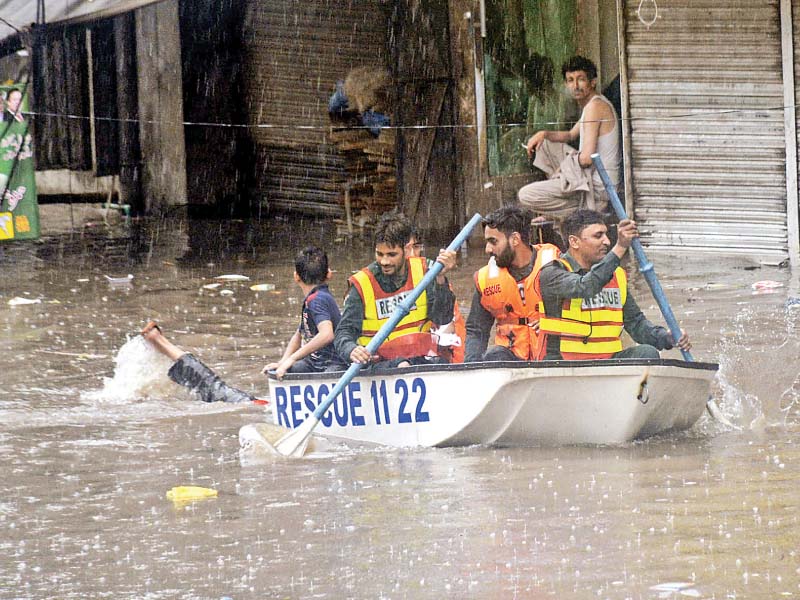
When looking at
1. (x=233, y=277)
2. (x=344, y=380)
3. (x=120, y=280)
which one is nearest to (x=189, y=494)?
(x=344, y=380)

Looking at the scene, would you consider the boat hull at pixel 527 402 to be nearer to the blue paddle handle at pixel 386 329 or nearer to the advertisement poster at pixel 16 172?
the blue paddle handle at pixel 386 329

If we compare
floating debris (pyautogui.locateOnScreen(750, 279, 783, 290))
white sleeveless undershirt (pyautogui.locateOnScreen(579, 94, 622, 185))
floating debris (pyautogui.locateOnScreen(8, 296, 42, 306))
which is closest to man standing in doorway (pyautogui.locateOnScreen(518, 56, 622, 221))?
white sleeveless undershirt (pyautogui.locateOnScreen(579, 94, 622, 185))

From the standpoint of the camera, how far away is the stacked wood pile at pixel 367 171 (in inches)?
646

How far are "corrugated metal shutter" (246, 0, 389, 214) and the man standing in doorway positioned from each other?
4.16 m

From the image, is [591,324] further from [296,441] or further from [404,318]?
[296,441]

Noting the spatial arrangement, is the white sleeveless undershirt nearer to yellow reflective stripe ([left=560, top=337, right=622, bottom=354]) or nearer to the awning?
the awning

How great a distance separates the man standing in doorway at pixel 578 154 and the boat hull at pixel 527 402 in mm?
5814

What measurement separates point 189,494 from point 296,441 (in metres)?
0.95

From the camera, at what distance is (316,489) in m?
6.93

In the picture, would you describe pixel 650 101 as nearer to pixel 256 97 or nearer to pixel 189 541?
pixel 256 97

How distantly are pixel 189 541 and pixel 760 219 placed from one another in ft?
27.2

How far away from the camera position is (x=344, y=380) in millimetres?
7723

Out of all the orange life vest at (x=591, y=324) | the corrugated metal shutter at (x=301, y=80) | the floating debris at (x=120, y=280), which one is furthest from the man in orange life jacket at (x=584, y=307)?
the corrugated metal shutter at (x=301, y=80)

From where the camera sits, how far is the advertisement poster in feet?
46.5
